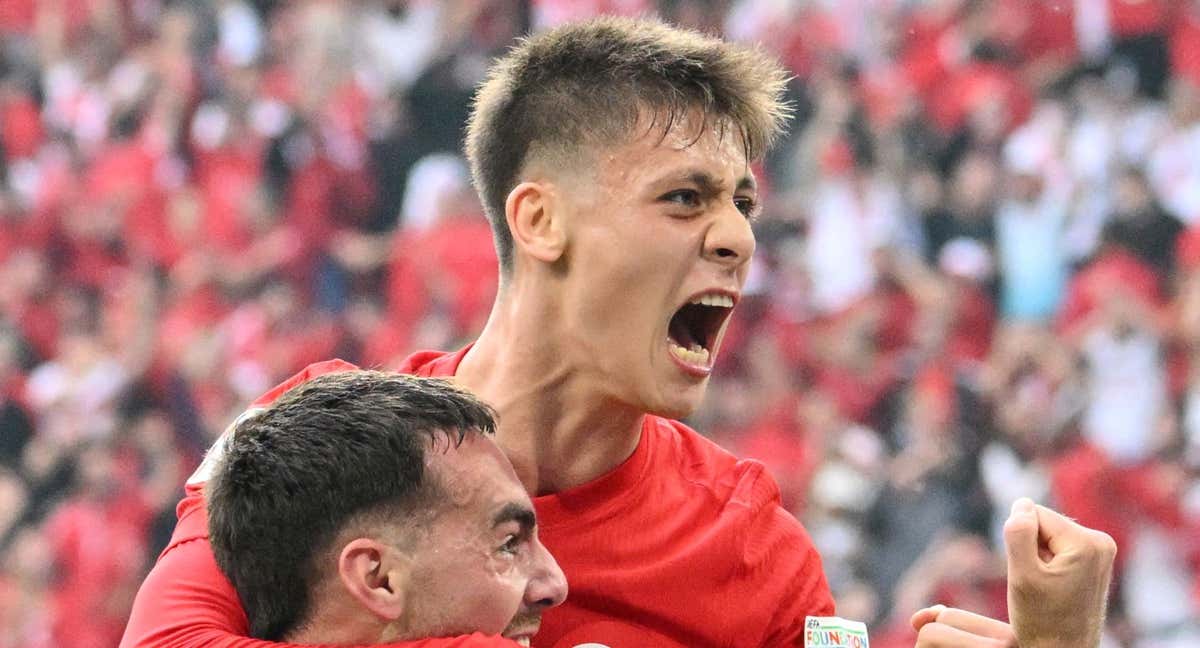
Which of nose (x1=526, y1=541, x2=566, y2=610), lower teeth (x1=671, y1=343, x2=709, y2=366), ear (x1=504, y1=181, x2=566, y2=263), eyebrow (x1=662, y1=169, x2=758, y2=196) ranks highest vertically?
eyebrow (x1=662, y1=169, x2=758, y2=196)

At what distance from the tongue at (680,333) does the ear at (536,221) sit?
205 mm

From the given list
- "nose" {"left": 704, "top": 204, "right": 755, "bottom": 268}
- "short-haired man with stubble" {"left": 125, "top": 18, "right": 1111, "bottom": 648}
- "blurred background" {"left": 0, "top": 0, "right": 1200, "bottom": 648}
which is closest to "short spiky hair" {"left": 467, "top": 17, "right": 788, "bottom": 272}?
"short-haired man with stubble" {"left": 125, "top": 18, "right": 1111, "bottom": 648}

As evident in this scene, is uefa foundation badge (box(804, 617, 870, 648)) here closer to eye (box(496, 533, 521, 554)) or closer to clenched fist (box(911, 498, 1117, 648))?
clenched fist (box(911, 498, 1117, 648))

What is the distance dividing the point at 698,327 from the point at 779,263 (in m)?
3.35

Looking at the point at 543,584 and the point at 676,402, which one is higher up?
the point at 676,402

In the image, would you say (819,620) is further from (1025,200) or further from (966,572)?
(1025,200)

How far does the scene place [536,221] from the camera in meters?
2.27

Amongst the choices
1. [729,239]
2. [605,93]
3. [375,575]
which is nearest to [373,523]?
[375,575]

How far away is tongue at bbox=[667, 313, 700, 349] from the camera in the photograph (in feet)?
7.62

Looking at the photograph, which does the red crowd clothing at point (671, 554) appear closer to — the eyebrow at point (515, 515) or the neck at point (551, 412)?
the neck at point (551, 412)

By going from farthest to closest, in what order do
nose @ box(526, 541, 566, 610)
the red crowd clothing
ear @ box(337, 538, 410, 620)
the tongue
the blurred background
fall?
the blurred background → the tongue → the red crowd clothing → nose @ box(526, 541, 566, 610) → ear @ box(337, 538, 410, 620)

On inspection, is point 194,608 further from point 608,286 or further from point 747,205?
point 747,205

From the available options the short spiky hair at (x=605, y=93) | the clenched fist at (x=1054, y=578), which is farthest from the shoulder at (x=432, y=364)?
the clenched fist at (x=1054, y=578)

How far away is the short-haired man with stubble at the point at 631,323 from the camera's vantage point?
219 cm
